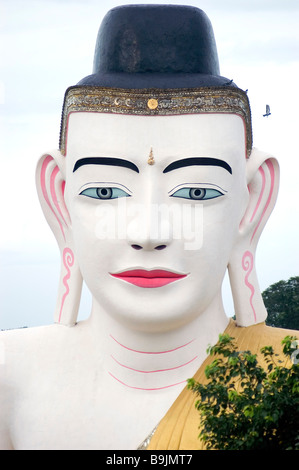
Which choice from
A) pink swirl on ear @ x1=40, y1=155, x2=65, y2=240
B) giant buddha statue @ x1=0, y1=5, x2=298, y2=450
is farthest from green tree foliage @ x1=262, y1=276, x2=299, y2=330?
pink swirl on ear @ x1=40, y1=155, x2=65, y2=240

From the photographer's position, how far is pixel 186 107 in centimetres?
998

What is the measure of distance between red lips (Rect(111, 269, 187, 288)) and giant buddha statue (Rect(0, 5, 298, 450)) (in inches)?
0.6

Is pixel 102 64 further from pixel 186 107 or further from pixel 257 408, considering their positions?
pixel 257 408

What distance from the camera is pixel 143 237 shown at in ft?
31.8

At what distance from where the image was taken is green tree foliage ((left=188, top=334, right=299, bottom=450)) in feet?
26.4

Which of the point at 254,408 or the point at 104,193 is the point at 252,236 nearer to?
the point at 104,193

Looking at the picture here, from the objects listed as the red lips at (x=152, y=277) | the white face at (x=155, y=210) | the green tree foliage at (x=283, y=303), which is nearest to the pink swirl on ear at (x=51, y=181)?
the white face at (x=155, y=210)

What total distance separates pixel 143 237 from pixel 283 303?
14.8 metres

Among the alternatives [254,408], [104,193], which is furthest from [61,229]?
[254,408]

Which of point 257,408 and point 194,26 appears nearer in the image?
point 257,408

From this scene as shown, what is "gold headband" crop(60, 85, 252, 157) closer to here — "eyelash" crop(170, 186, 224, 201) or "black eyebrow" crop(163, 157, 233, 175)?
"black eyebrow" crop(163, 157, 233, 175)

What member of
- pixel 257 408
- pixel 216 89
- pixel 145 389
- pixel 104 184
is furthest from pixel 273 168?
pixel 257 408

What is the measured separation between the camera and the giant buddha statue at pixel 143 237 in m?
9.91

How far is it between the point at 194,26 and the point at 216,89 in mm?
784
